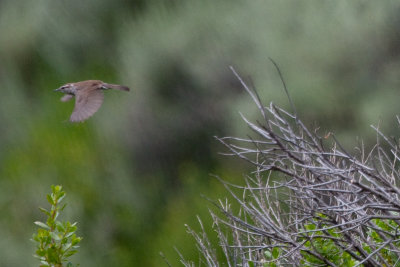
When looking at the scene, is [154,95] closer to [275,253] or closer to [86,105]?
[86,105]

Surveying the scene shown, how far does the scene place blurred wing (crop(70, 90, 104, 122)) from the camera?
705 centimetres

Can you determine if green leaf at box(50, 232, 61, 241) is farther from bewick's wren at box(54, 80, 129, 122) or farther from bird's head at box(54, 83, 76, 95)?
bird's head at box(54, 83, 76, 95)

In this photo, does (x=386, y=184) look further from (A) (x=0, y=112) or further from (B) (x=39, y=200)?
(A) (x=0, y=112)

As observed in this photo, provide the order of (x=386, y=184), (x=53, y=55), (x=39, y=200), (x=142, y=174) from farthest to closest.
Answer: (x=53, y=55)
(x=142, y=174)
(x=39, y=200)
(x=386, y=184)

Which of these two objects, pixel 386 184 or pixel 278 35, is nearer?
pixel 386 184

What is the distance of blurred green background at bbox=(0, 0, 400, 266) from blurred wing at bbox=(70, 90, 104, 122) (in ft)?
5.50

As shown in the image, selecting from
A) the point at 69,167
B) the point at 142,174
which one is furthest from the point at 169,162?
the point at 69,167

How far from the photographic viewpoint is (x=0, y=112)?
33.9 feet

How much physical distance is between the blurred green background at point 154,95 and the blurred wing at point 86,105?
5.50 ft

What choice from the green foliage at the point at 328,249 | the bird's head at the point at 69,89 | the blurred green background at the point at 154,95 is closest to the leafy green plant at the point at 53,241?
the green foliage at the point at 328,249

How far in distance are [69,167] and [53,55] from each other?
1.81m

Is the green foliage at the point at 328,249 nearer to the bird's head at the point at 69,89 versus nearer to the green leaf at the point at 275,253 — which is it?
the green leaf at the point at 275,253

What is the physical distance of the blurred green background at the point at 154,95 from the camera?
29.8 feet

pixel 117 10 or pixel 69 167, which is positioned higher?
pixel 117 10
